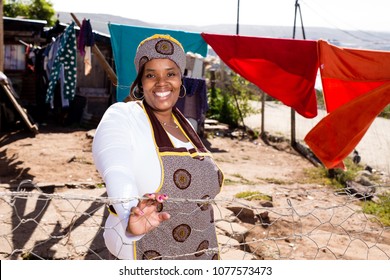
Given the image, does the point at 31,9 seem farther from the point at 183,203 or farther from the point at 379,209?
the point at 183,203

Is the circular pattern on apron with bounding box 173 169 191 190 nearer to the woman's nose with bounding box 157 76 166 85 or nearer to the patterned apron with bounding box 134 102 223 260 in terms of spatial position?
the patterned apron with bounding box 134 102 223 260

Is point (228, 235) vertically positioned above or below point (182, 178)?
below

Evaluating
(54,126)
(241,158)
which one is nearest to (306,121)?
(241,158)

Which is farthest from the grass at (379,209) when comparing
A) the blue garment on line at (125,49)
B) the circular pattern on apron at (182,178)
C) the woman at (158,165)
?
the circular pattern on apron at (182,178)

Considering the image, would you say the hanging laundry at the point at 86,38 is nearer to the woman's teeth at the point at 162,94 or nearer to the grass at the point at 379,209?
the grass at the point at 379,209

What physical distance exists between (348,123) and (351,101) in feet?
0.59

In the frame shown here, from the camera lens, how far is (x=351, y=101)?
3.50 meters

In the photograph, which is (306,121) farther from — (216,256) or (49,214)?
(216,256)

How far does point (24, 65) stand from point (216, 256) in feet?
32.1

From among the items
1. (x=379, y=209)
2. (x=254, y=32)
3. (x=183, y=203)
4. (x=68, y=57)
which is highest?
(x=254, y=32)

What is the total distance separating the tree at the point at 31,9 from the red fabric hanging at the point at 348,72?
17.2 meters

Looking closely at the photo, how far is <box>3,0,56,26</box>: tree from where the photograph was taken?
60.8 feet

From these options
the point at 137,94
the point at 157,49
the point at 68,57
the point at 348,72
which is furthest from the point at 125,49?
the point at 157,49

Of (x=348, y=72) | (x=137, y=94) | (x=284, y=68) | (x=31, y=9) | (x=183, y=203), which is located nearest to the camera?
(x=183, y=203)
